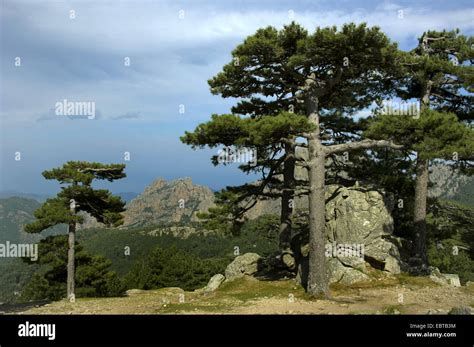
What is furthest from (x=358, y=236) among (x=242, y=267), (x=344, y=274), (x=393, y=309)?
(x=242, y=267)

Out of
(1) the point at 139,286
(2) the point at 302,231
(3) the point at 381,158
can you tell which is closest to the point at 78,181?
(2) the point at 302,231

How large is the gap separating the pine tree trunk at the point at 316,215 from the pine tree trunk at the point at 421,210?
6531 millimetres

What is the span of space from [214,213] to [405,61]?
37.2 ft

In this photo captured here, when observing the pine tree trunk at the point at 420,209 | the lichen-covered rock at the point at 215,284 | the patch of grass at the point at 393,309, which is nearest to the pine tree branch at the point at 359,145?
the pine tree trunk at the point at 420,209

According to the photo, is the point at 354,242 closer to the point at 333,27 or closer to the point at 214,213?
the point at 214,213

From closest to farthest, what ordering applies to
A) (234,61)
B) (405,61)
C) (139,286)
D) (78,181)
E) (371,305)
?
(371,305) → (234,61) → (405,61) → (78,181) → (139,286)

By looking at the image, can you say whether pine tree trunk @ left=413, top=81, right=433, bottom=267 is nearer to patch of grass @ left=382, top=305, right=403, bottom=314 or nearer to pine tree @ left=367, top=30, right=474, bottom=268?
pine tree @ left=367, top=30, right=474, bottom=268

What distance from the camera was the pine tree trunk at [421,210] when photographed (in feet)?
67.2

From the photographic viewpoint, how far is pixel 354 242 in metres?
19.2

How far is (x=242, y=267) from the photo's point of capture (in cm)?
2264

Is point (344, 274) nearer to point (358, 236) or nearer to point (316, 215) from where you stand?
point (358, 236)

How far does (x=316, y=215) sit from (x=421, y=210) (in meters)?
7.17

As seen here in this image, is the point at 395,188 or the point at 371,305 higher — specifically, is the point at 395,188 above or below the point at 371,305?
above
